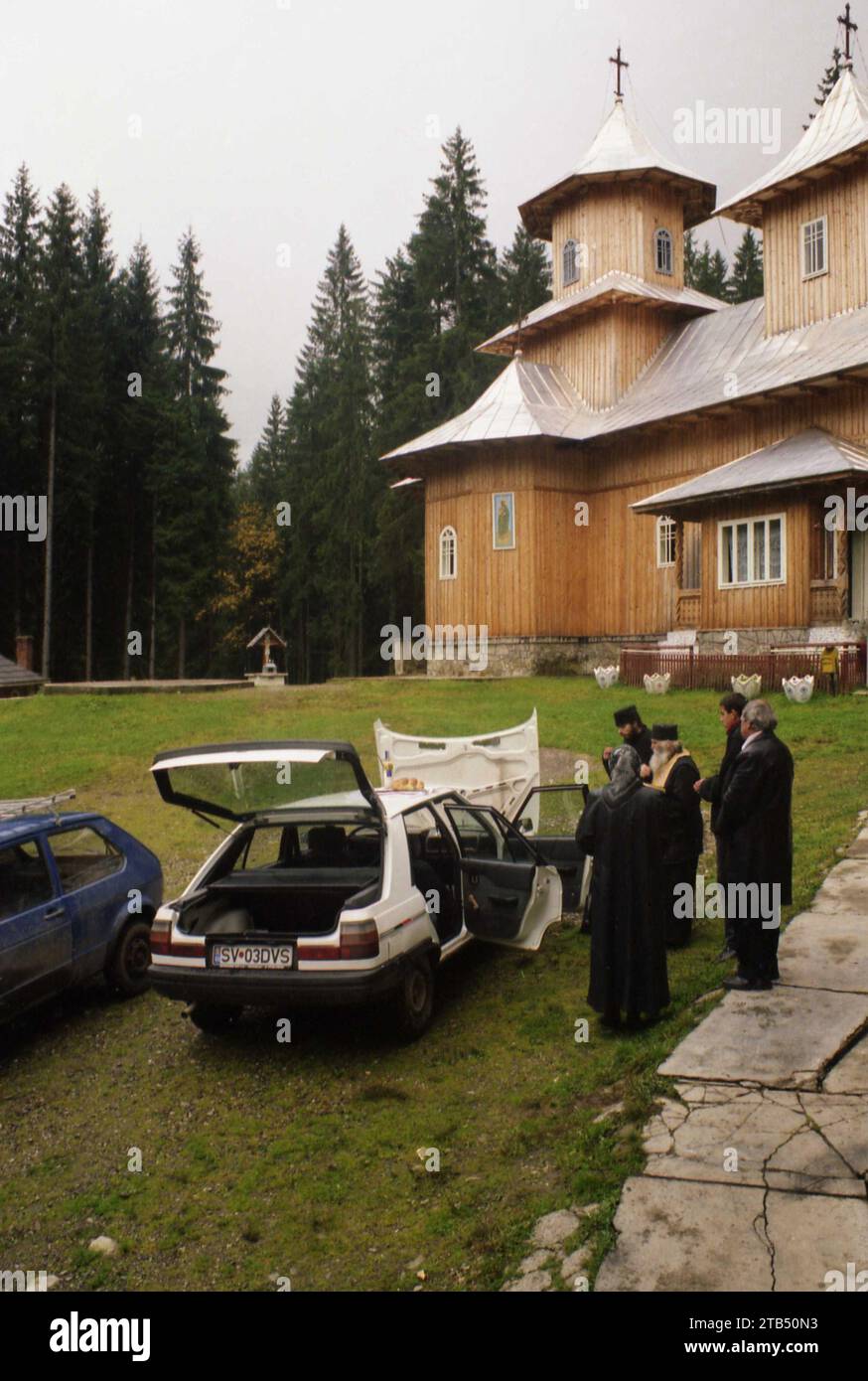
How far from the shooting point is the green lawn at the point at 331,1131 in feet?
14.4

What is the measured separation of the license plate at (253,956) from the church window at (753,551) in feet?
60.1

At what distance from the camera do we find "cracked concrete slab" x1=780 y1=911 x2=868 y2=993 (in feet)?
20.9

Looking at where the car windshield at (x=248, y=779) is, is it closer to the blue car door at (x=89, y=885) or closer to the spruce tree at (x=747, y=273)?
the blue car door at (x=89, y=885)

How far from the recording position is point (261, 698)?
24.2 metres

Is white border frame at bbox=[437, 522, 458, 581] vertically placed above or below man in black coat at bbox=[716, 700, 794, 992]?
above

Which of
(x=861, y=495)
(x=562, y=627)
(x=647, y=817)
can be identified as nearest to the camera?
(x=647, y=817)

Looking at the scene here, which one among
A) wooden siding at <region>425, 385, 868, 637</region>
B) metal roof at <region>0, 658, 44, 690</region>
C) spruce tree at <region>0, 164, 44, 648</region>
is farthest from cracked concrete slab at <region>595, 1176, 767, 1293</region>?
spruce tree at <region>0, 164, 44, 648</region>

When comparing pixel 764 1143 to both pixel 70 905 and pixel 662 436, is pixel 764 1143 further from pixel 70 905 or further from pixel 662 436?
pixel 662 436

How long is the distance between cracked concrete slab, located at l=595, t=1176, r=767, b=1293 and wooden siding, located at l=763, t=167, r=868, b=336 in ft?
76.5

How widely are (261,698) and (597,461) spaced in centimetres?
1118

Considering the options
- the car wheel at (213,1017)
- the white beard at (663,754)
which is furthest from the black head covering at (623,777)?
the car wheel at (213,1017)

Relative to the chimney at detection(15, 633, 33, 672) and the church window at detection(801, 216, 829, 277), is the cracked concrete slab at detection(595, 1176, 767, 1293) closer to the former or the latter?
the church window at detection(801, 216, 829, 277)
